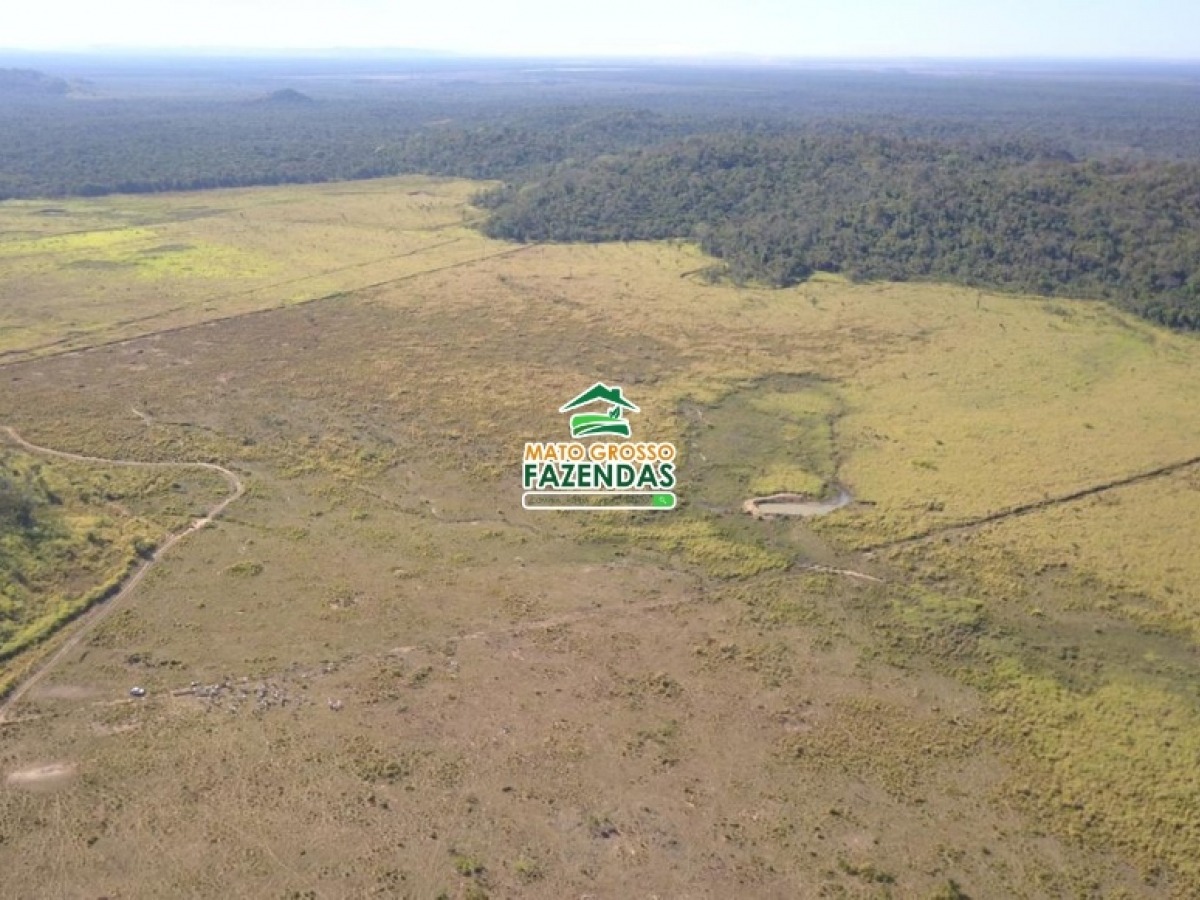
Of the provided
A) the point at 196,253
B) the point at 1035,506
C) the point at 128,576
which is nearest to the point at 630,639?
the point at 128,576

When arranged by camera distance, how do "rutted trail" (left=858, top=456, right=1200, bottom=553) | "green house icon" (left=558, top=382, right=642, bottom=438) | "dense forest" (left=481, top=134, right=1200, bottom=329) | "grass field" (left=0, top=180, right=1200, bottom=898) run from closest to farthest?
1. "grass field" (left=0, top=180, right=1200, bottom=898)
2. "rutted trail" (left=858, top=456, right=1200, bottom=553)
3. "green house icon" (left=558, top=382, right=642, bottom=438)
4. "dense forest" (left=481, top=134, right=1200, bottom=329)

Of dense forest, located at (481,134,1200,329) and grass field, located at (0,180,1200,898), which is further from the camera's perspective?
dense forest, located at (481,134,1200,329)

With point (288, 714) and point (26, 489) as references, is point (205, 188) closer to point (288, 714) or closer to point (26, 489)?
point (26, 489)

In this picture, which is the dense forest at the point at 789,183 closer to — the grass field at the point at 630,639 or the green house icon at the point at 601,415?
the grass field at the point at 630,639

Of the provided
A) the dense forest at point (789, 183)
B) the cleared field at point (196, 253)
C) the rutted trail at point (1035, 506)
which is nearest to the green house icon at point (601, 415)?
the rutted trail at point (1035, 506)

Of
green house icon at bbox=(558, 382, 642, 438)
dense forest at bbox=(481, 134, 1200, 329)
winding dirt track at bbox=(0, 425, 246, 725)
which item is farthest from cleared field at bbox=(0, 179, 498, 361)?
green house icon at bbox=(558, 382, 642, 438)

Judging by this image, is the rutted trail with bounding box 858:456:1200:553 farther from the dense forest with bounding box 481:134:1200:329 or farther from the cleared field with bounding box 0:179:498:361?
the cleared field with bounding box 0:179:498:361
